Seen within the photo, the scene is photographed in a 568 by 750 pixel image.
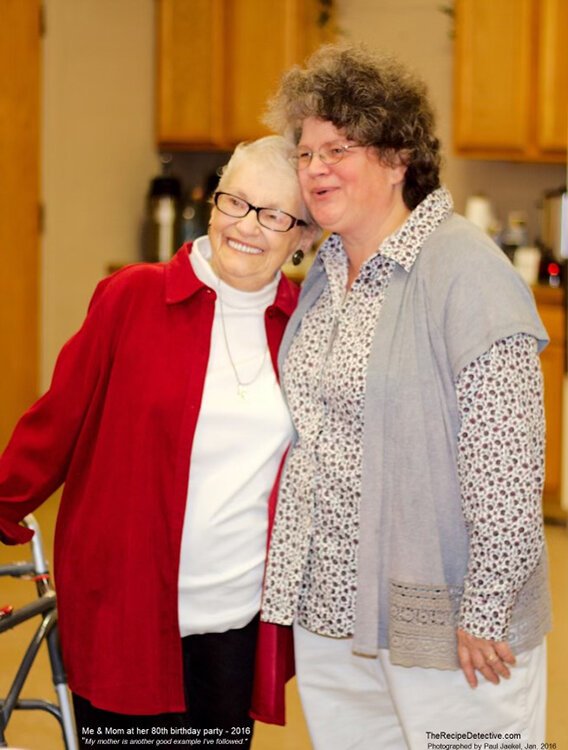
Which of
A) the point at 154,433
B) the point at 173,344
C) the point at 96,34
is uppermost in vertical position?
the point at 96,34

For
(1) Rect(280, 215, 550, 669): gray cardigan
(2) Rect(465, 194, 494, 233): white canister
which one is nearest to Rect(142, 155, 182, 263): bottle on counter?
(2) Rect(465, 194, 494, 233): white canister

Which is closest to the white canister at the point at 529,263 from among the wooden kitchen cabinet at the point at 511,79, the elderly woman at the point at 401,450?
the wooden kitchen cabinet at the point at 511,79

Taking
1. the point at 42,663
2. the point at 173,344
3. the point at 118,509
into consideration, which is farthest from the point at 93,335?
the point at 42,663

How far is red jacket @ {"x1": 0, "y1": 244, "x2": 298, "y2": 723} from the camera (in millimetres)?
1928

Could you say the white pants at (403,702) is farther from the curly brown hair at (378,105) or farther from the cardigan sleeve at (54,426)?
the curly brown hair at (378,105)

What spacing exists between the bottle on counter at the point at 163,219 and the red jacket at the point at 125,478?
378cm

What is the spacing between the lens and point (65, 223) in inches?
215

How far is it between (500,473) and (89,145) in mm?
4227

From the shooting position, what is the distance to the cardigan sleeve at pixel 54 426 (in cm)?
196

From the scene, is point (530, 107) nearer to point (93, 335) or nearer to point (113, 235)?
point (113, 235)

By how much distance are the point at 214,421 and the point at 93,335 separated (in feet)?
0.83

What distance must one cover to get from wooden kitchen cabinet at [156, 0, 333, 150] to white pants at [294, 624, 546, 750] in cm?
395

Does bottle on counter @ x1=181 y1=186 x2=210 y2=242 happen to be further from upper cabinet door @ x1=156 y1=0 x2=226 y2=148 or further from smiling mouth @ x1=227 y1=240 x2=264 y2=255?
smiling mouth @ x1=227 y1=240 x2=264 y2=255

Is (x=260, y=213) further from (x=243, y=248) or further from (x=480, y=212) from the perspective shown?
(x=480, y=212)
